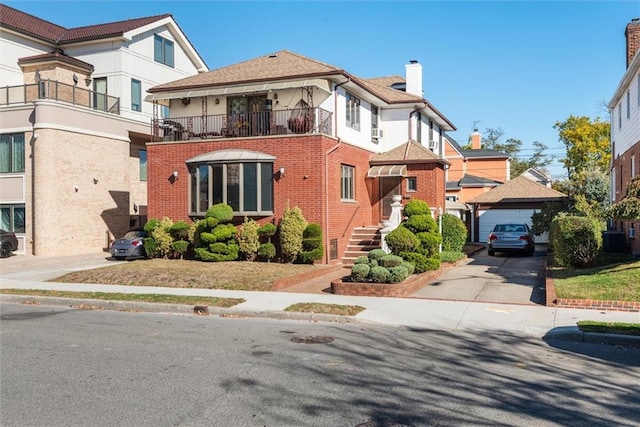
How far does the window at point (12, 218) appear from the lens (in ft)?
83.7

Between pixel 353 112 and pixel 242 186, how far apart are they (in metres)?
5.85

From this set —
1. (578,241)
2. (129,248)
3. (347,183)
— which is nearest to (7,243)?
(129,248)

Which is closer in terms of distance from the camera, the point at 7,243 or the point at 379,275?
the point at 379,275

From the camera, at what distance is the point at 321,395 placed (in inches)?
238

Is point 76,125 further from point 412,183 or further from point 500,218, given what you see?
point 500,218

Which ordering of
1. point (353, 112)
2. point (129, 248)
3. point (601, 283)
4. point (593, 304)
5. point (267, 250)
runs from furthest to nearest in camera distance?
point (353, 112), point (129, 248), point (267, 250), point (601, 283), point (593, 304)

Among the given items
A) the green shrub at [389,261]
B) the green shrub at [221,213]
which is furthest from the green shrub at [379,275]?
the green shrub at [221,213]

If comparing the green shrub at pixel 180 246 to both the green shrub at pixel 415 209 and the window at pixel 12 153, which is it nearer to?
the green shrub at pixel 415 209

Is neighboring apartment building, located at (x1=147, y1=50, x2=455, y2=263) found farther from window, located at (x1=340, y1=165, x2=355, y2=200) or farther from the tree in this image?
the tree

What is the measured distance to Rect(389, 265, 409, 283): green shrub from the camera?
13.8 m

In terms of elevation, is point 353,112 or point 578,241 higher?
point 353,112

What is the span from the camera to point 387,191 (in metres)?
24.2

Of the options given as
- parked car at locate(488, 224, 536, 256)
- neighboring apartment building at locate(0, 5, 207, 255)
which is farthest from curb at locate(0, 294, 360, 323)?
parked car at locate(488, 224, 536, 256)

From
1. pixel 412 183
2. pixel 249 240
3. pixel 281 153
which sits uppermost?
pixel 281 153
